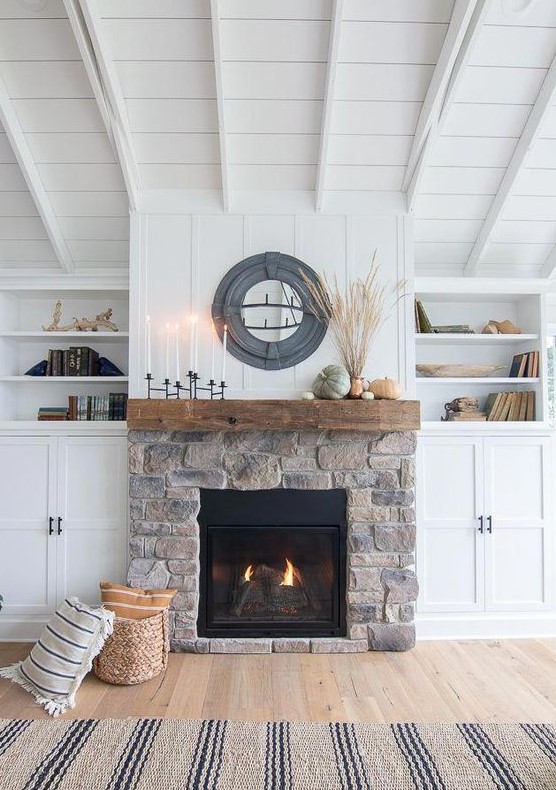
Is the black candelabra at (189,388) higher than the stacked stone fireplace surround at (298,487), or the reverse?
the black candelabra at (189,388)

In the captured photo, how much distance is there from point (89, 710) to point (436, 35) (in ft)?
11.2

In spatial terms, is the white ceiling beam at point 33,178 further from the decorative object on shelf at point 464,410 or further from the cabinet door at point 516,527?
the cabinet door at point 516,527

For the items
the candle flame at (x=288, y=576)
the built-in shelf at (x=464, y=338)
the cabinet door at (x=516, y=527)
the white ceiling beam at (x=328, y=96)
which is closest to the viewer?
the white ceiling beam at (x=328, y=96)

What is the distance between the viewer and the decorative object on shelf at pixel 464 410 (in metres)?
3.49

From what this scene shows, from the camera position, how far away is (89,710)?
2.50 m

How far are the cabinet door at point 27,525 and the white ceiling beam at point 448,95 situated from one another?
251 centimetres

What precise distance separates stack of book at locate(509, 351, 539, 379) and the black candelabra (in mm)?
1859

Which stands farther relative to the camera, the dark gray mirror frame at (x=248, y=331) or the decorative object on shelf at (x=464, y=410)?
the decorative object on shelf at (x=464, y=410)

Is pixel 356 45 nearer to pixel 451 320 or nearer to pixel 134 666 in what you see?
pixel 451 320

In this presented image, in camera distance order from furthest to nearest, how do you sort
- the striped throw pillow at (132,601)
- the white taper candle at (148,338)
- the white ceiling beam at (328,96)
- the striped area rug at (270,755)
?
the white taper candle at (148,338)
the striped throw pillow at (132,601)
the white ceiling beam at (328,96)
the striped area rug at (270,755)

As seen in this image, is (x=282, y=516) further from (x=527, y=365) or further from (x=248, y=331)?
(x=527, y=365)

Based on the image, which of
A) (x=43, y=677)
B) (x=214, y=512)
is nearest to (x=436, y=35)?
(x=214, y=512)

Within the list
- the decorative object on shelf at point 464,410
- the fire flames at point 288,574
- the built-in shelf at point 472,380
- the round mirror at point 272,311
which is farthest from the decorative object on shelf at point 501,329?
the fire flames at point 288,574

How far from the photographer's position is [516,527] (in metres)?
3.34
